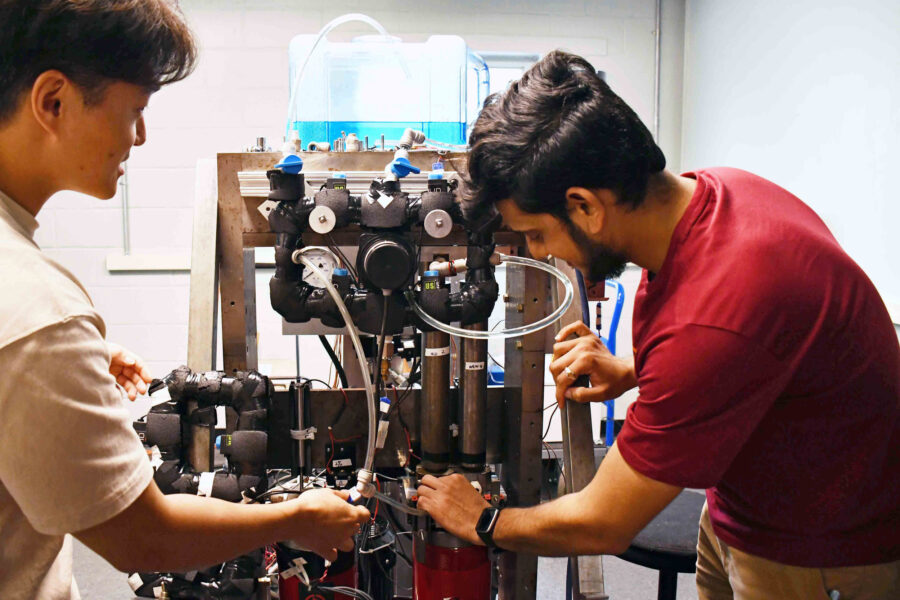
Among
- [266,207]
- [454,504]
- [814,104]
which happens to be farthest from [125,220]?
[814,104]

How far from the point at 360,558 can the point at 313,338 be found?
7.02 ft

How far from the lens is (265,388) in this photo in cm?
120

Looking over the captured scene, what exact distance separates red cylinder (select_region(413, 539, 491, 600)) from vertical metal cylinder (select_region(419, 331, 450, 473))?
0.56 ft

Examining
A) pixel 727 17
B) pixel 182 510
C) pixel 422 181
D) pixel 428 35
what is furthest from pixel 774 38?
pixel 182 510

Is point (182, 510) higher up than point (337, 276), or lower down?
lower down

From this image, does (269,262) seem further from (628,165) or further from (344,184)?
(628,165)

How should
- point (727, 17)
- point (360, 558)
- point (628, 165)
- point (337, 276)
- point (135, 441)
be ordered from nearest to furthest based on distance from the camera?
point (135, 441)
point (628, 165)
point (337, 276)
point (360, 558)
point (727, 17)

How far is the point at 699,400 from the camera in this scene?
2.60 ft

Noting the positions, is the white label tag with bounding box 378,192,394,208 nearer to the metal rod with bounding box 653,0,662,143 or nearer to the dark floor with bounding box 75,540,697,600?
the dark floor with bounding box 75,540,697,600

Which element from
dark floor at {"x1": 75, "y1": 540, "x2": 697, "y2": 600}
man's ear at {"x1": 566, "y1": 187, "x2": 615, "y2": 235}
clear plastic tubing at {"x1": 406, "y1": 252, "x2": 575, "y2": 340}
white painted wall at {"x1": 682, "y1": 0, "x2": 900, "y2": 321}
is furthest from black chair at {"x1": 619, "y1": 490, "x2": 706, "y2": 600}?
white painted wall at {"x1": 682, "y1": 0, "x2": 900, "y2": 321}

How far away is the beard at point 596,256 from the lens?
980mm

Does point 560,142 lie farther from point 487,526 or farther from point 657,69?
point 657,69

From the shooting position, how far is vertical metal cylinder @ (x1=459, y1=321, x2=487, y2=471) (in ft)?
4.42

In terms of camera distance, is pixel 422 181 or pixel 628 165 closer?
pixel 628 165
